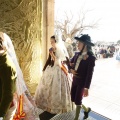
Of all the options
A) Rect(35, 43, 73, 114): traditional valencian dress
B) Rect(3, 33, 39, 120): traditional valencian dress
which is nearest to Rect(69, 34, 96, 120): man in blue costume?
Rect(35, 43, 73, 114): traditional valencian dress

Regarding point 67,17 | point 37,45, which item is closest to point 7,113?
point 37,45

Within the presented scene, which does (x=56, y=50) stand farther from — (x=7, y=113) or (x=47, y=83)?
(x=7, y=113)

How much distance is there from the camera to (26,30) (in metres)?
3.64

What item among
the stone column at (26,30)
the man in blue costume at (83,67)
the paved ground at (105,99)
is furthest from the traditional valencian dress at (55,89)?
the paved ground at (105,99)

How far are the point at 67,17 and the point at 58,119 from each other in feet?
33.4

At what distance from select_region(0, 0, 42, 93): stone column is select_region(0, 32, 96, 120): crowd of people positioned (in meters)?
0.57

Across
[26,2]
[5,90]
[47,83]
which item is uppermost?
[26,2]

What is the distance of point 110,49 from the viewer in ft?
52.4

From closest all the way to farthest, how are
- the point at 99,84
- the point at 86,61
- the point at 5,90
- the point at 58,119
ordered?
1. the point at 5,90
2. the point at 86,61
3. the point at 58,119
4. the point at 99,84

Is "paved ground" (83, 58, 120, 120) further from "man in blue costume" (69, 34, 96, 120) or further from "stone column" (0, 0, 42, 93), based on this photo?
"stone column" (0, 0, 42, 93)

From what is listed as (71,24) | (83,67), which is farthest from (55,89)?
(71,24)

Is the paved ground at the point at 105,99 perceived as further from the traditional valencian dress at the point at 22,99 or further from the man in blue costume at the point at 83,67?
the traditional valencian dress at the point at 22,99

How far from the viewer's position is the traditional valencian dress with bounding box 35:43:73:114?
3.26 m

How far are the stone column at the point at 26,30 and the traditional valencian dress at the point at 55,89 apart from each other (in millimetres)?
591
